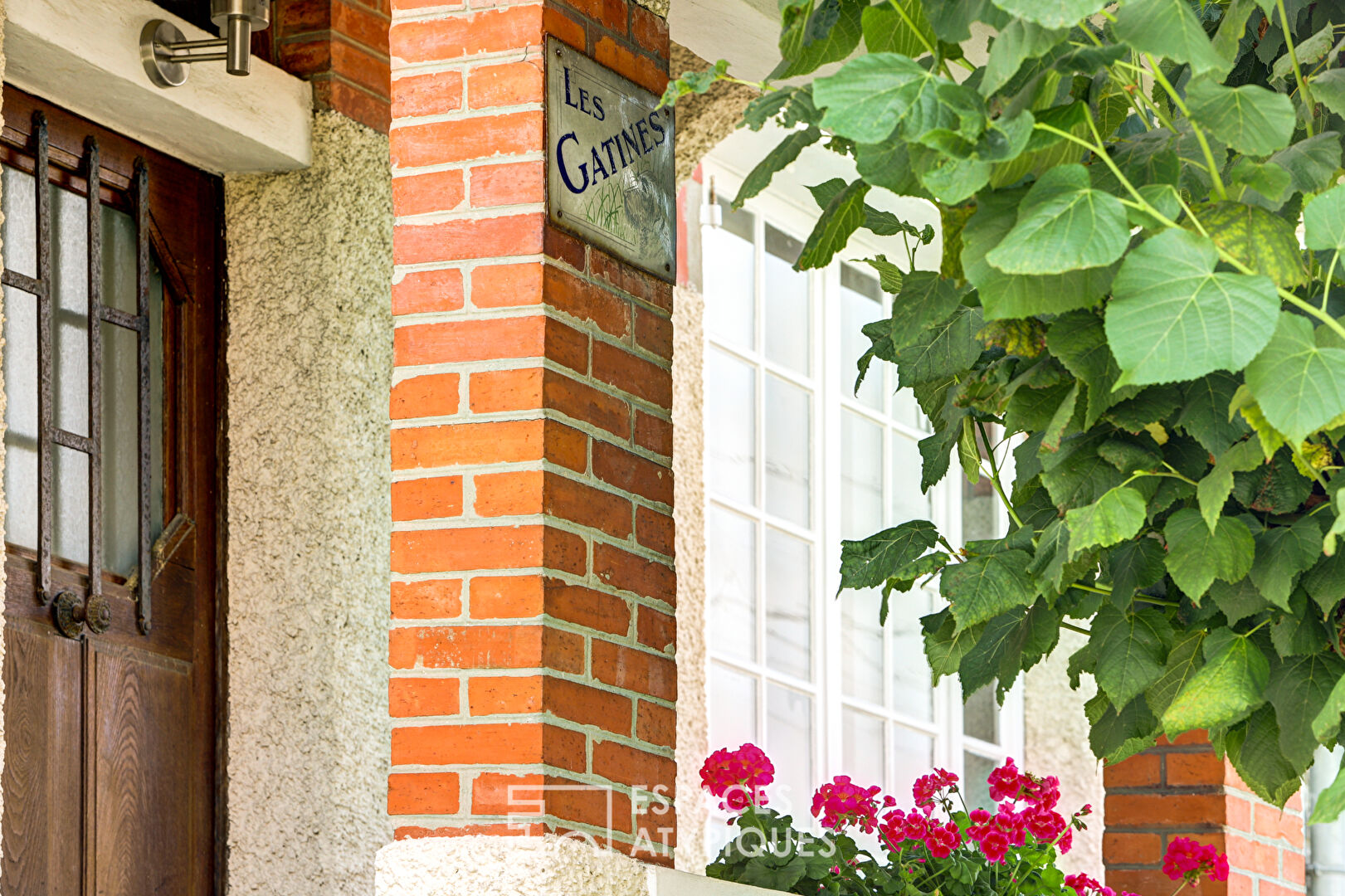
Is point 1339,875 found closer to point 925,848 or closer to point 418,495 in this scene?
point 925,848

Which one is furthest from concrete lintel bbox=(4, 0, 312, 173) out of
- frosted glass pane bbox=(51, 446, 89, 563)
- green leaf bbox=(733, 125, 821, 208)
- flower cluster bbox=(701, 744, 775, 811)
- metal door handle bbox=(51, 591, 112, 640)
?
green leaf bbox=(733, 125, 821, 208)

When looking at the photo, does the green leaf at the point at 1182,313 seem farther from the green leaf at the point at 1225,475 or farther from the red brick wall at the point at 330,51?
the red brick wall at the point at 330,51

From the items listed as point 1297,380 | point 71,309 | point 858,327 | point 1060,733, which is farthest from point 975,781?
point 1297,380

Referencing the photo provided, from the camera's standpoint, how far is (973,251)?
4.72 feet

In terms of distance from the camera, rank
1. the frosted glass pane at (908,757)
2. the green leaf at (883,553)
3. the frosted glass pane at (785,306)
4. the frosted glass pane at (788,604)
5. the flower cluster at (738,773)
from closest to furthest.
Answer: the green leaf at (883,553), the flower cluster at (738,773), the frosted glass pane at (788,604), the frosted glass pane at (785,306), the frosted glass pane at (908,757)

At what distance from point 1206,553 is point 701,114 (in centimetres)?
279

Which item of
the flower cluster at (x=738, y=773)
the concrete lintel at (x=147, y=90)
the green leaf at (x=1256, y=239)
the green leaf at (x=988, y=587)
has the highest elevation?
the concrete lintel at (x=147, y=90)

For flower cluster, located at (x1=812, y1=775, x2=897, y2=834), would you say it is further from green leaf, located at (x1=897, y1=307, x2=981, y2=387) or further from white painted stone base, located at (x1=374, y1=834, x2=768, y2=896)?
green leaf, located at (x1=897, y1=307, x2=981, y2=387)

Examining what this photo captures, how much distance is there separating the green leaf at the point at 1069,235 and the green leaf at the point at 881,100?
0.36 ft

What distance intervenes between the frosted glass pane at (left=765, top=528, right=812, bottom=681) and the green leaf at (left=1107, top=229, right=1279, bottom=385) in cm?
367

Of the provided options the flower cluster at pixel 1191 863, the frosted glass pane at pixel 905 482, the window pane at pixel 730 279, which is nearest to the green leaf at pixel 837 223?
Answer: the flower cluster at pixel 1191 863

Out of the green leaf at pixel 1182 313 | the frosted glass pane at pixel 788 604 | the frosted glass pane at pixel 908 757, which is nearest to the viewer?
the green leaf at pixel 1182 313

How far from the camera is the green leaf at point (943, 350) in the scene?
73.2 inches

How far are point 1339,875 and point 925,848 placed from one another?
7.79 ft
